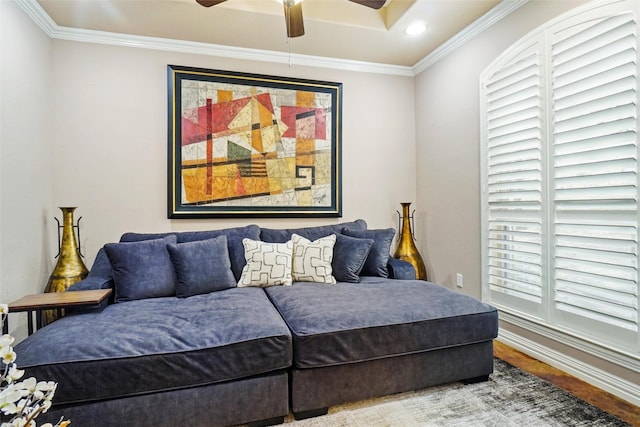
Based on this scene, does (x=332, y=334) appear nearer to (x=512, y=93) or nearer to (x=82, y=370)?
(x=82, y=370)

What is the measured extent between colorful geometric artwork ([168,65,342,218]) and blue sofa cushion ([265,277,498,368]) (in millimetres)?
1347

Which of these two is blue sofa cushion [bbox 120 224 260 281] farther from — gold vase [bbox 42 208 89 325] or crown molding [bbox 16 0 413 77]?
crown molding [bbox 16 0 413 77]

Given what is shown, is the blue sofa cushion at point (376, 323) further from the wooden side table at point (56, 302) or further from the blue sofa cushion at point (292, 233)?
the wooden side table at point (56, 302)

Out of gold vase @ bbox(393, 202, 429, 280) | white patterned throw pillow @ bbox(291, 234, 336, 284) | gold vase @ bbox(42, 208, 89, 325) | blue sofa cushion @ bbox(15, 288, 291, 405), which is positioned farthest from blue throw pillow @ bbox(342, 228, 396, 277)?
gold vase @ bbox(42, 208, 89, 325)

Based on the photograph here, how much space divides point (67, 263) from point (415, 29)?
347 centimetres

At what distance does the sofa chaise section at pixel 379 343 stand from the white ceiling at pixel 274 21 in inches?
88.3

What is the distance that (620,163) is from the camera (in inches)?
75.7

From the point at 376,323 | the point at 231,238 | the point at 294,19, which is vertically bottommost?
the point at 376,323

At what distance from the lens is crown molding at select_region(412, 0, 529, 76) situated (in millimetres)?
2624

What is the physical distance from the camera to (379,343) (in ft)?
6.27

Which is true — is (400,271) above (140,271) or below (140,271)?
below

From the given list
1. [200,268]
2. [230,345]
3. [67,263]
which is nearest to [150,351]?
[230,345]

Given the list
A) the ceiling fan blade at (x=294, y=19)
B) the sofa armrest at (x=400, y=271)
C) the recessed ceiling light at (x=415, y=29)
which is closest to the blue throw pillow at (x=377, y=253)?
the sofa armrest at (x=400, y=271)

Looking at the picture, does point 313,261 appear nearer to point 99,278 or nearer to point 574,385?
point 99,278
